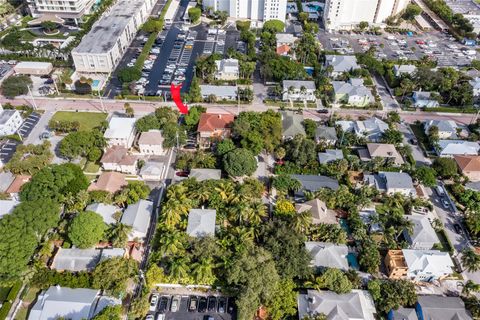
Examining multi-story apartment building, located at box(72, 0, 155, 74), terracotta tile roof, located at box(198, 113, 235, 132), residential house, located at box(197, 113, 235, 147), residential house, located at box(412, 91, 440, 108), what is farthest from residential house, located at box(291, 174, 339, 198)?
multi-story apartment building, located at box(72, 0, 155, 74)

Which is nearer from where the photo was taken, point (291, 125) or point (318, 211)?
point (318, 211)

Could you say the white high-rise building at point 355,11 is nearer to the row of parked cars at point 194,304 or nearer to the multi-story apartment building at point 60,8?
the multi-story apartment building at point 60,8

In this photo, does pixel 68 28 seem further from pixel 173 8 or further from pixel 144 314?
pixel 144 314

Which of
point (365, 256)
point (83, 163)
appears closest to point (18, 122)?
point (83, 163)

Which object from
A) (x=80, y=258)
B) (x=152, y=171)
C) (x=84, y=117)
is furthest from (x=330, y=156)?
(x=84, y=117)

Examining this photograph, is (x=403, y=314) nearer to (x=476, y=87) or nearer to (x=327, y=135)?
(x=327, y=135)

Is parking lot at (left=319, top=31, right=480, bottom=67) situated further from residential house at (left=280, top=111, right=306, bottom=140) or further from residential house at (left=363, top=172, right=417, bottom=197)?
residential house at (left=363, top=172, right=417, bottom=197)
